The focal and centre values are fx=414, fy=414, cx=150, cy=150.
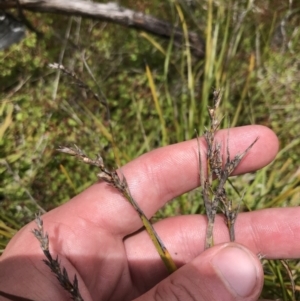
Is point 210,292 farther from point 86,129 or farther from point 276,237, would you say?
point 86,129

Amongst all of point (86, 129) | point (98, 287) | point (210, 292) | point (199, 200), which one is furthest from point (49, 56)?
point (210, 292)

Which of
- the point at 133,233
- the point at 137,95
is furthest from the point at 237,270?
the point at 137,95

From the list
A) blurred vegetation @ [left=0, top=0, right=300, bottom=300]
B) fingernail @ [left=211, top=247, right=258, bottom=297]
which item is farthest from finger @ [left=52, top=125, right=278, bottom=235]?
fingernail @ [left=211, top=247, right=258, bottom=297]

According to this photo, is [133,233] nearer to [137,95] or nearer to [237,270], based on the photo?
[237,270]

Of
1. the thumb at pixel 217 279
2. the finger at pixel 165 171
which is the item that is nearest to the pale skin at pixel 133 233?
the finger at pixel 165 171

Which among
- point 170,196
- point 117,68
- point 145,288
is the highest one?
point 117,68

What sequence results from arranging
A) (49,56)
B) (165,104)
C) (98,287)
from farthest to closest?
(49,56) → (165,104) → (98,287)

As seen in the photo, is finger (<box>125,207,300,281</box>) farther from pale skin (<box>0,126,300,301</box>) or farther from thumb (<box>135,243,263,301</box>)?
thumb (<box>135,243,263,301</box>)
